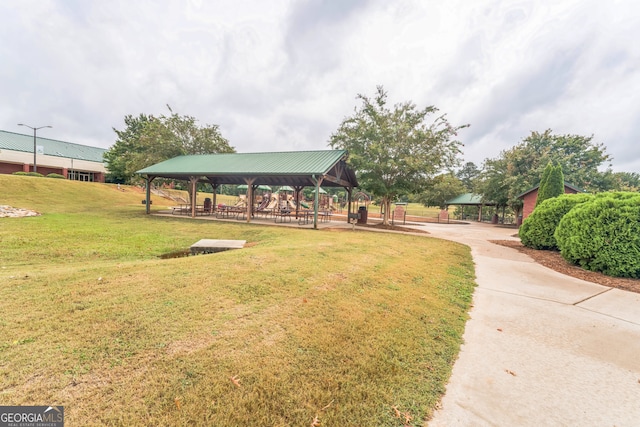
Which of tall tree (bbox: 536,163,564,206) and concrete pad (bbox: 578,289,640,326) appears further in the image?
tall tree (bbox: 536,163,564,206)

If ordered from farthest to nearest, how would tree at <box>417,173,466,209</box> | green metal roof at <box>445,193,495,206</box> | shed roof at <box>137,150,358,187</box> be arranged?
tree at <box>417,173,466,209</box> → green metal roof at <box>445,193,495,206</box> → shed roof at <box>137,150,358,187</box>

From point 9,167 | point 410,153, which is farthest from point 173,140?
point 9,167

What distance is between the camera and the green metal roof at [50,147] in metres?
33.7

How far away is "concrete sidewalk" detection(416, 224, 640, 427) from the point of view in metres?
1.88

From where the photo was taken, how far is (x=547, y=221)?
362 inches

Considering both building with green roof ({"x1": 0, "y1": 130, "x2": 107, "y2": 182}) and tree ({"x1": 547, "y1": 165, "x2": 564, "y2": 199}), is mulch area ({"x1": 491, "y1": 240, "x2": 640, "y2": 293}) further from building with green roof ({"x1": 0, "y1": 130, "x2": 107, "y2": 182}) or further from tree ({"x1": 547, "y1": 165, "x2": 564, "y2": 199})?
building with green roof ({"x1": 0, "y1": 130, "x2": 107, "y2": 182})

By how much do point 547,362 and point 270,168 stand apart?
562 inches

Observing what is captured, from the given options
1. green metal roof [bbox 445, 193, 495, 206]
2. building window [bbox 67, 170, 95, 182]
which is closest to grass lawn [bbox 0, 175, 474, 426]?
green metal roof [bbox 445, 193, 495, 206]

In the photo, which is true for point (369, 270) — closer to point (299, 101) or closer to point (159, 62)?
point (159, 62)

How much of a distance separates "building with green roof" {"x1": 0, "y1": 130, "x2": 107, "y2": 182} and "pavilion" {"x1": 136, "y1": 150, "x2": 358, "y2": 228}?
1217 inches

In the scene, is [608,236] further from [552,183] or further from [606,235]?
[552,183]

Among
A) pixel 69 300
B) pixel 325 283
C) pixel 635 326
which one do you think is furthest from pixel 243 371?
pixel 635 326

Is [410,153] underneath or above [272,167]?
above

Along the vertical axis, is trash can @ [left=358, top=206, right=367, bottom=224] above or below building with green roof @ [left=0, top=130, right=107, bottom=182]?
below
